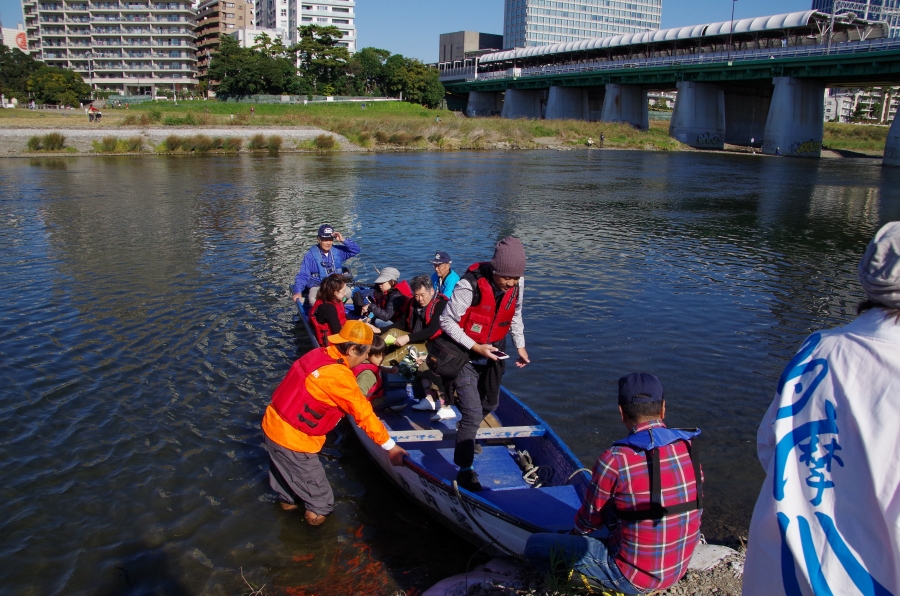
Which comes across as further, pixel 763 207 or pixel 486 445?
pixel 763 207

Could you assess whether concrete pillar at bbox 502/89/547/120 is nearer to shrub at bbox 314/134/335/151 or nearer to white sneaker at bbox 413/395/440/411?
shrub at bbox 314/134/335/151

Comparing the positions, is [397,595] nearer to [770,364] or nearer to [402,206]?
[770,364]

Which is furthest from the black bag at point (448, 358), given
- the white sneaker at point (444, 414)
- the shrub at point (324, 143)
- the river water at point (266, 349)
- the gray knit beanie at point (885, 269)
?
the shrub at point (324, 143)

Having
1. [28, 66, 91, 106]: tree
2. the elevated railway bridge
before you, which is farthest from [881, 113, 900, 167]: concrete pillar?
[28, 66, 91, 106]: tree

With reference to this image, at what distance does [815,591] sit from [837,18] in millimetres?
86981

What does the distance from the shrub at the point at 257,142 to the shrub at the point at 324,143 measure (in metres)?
4.81

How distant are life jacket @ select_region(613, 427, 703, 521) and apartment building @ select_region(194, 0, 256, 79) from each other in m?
132

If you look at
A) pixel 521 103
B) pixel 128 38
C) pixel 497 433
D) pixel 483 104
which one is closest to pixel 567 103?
pixel 521 103

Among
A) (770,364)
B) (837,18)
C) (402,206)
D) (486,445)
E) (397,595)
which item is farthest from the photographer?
(837,18)

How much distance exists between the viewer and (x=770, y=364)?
10.4m

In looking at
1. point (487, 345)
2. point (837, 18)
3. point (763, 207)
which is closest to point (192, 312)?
point (487, 345)

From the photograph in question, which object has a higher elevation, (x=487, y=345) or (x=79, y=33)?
(x=79, y=33)

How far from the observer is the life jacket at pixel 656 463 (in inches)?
145

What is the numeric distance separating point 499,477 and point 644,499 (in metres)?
2.85
